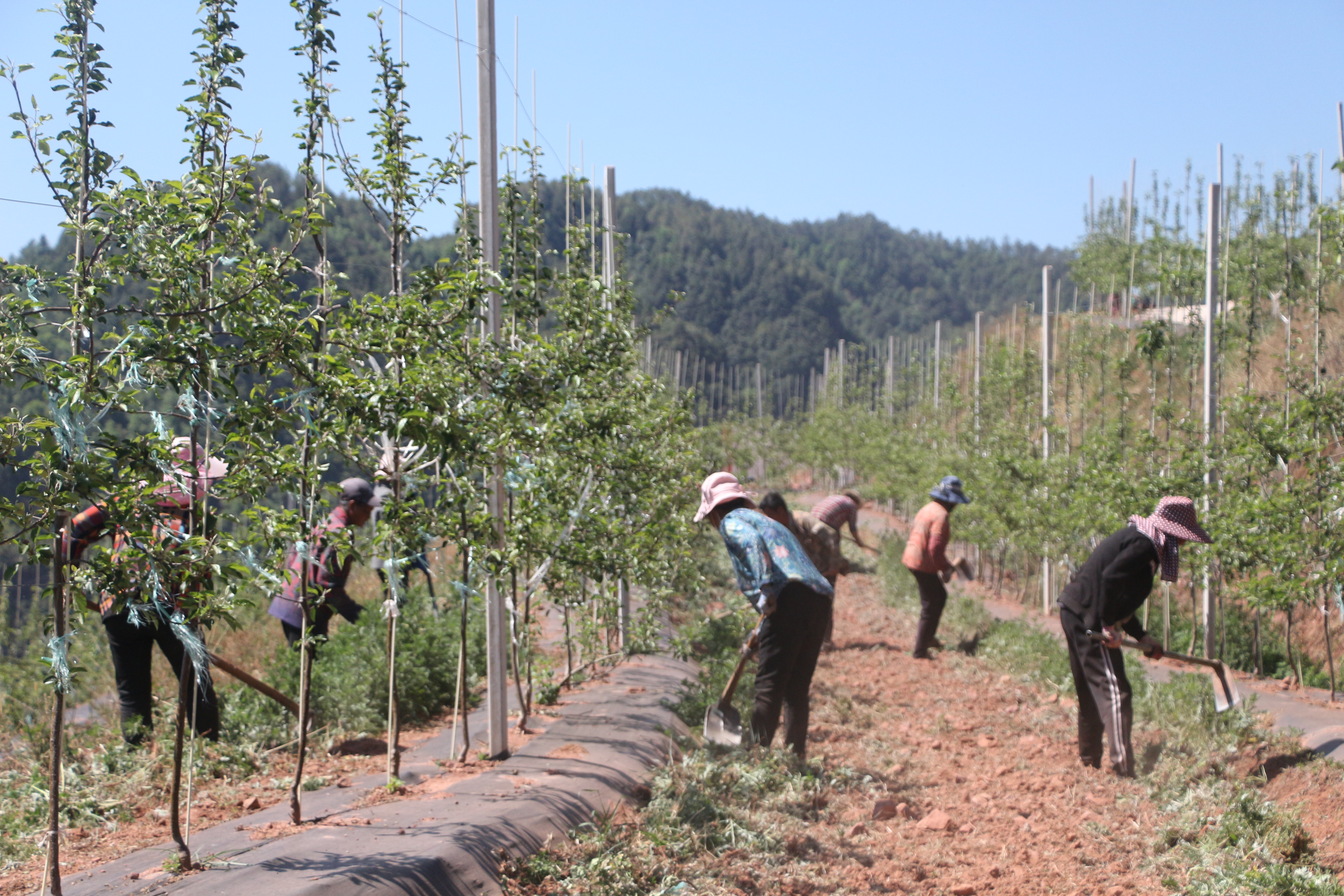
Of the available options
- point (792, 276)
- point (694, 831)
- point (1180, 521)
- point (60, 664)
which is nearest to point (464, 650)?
point (694, 831)

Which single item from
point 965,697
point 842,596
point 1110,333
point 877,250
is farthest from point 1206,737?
point 877,250

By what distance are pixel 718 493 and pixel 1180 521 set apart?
7.44 feet

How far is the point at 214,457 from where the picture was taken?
310 cm

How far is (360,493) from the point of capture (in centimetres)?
610

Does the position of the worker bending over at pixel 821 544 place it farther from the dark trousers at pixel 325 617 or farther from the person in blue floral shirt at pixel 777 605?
the dark trousers at pixel 325 617

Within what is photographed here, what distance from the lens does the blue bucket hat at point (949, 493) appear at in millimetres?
8633

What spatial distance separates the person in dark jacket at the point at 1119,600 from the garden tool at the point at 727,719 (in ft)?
5.54

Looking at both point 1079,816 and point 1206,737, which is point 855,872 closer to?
point 1079,816

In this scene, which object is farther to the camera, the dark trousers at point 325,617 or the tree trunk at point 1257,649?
the tree trunk at point 1257,649

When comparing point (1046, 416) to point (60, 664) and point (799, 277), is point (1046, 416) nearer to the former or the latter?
point (60, 664)

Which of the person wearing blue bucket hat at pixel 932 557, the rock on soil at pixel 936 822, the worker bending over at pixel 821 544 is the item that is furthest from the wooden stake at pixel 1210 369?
the rock on soil at pixel 936 822

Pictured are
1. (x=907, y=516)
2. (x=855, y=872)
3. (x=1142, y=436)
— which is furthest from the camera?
(x=907, y=516)

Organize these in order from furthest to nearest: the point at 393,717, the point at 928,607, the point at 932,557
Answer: the point at 928,607 < the point at 932,557 < the point at 393,717

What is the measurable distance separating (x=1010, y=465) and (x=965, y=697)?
485 centimetres
